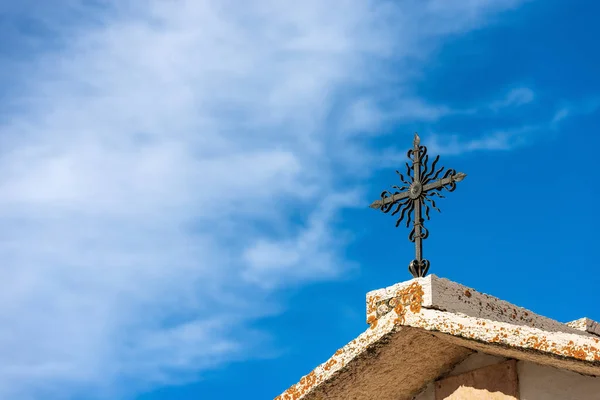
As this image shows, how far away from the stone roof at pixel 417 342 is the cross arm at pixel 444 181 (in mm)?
1284

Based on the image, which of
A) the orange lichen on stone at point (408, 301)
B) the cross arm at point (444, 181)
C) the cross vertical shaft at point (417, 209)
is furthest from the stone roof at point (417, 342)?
the cross arm at point (444, 181)

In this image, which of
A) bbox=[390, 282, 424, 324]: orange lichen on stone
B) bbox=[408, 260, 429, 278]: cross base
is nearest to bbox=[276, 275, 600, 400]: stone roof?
bbox=[390, 282, 424, 324]: orange lichen on stone

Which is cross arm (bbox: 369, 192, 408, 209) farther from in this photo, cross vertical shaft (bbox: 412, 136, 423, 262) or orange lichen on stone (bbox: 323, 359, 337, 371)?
orange lichen on stone (bbox: 323, 359, 337, 371)

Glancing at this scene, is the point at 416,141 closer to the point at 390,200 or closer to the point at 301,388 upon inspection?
the point at 390,200

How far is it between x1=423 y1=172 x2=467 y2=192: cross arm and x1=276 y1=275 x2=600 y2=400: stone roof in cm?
128

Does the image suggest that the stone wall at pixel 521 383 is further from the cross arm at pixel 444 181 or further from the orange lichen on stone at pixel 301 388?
the cross arm at pixel 444 181

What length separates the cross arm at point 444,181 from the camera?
29.5 feet

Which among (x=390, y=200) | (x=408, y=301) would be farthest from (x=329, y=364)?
(x=390, y=200)

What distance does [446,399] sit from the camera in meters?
8.20

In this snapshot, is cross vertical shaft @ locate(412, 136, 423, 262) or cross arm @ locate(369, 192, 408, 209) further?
cross arm @ locate(369, 192, 408, 209)

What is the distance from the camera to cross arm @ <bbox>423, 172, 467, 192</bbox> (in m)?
8.98

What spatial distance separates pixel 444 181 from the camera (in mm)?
9062

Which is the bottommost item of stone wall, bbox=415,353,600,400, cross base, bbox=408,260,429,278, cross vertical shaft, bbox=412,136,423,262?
stone wall, bbox=415,353,600,400

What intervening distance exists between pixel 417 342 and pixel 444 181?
73.4 inches
